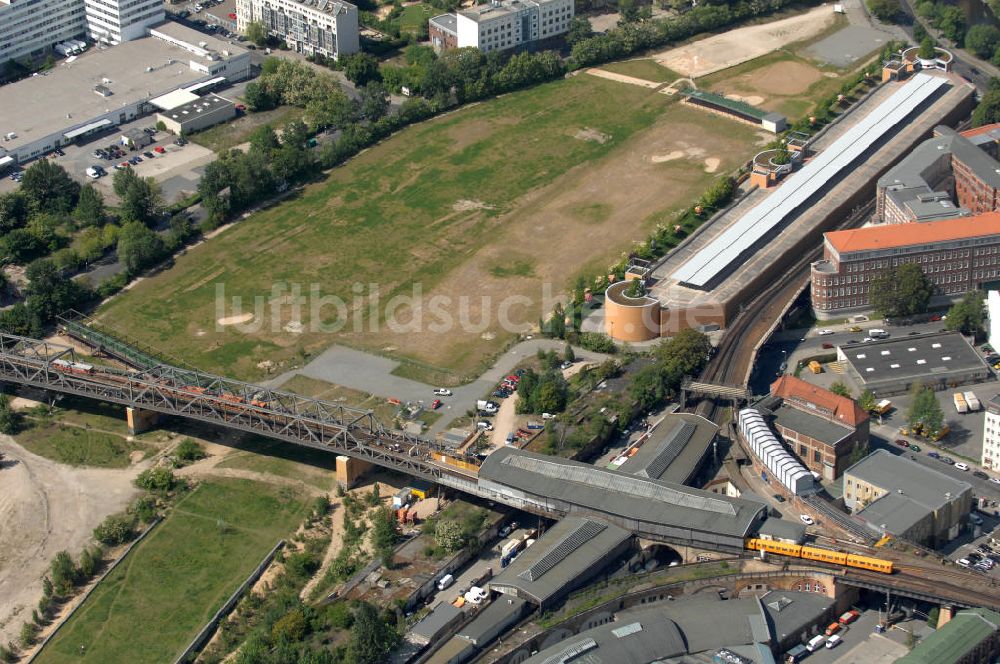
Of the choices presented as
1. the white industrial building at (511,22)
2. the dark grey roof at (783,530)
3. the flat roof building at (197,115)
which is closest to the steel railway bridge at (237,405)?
the dark grey roof at (783,530)

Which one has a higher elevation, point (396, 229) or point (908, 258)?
point (908, 258)

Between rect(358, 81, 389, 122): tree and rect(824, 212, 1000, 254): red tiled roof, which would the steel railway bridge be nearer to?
rect(824, 212, 1000, 254): red tiled roof

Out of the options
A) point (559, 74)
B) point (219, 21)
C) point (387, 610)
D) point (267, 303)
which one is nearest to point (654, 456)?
point (387, 610)

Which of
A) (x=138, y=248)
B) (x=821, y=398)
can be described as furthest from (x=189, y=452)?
(x=821, y=398)

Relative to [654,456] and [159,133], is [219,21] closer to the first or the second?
[159,133]

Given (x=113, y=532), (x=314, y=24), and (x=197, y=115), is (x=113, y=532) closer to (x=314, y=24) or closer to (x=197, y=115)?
(x=197, y=115)

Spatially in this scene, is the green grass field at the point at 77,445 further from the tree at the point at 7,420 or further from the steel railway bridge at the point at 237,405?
the steel railway bridge at the point at 237,405

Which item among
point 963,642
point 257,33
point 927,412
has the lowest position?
point 927,412
